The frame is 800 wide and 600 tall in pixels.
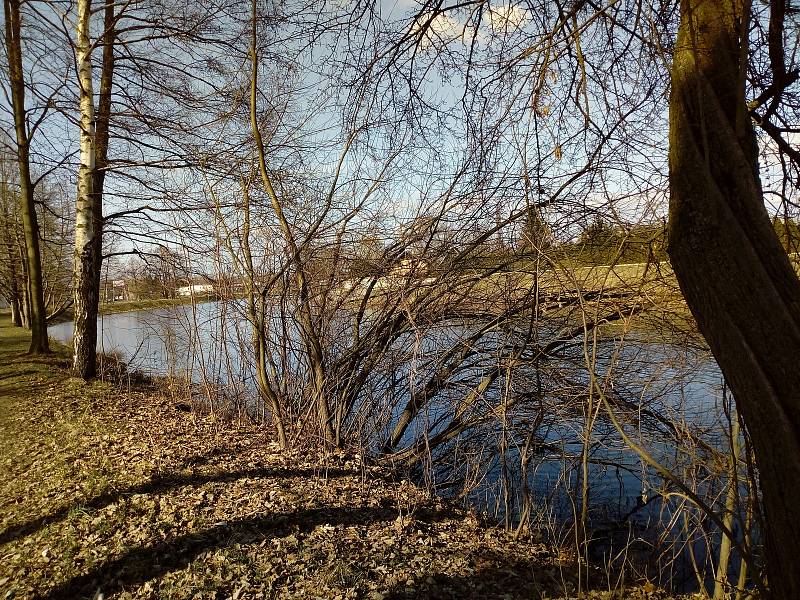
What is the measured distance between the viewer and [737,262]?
2.06m

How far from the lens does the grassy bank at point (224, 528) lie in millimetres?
3438

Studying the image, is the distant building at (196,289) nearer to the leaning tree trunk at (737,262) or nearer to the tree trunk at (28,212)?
the tree trunk at (28,212)

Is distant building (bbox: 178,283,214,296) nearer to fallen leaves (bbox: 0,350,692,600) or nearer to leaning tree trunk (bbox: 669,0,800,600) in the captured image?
fallen leaves (bbox: 0,350,692,600)

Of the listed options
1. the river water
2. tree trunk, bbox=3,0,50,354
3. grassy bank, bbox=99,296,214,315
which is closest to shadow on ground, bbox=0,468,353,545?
the river water

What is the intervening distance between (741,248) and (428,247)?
370 cm

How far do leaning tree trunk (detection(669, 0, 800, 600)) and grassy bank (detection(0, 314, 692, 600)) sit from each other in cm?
208

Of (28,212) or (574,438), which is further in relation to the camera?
(28,212)

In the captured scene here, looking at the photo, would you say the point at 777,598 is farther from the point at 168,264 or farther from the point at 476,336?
the point at 168,264

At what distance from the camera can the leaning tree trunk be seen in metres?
2.01

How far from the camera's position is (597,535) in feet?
19.1

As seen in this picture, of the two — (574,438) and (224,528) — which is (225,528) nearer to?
(224,528)

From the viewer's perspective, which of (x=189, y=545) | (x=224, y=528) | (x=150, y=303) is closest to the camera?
(x=189, y=545)

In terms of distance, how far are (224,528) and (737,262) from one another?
3.86 meters

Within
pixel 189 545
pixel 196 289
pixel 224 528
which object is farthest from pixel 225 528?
pixel 196 289
